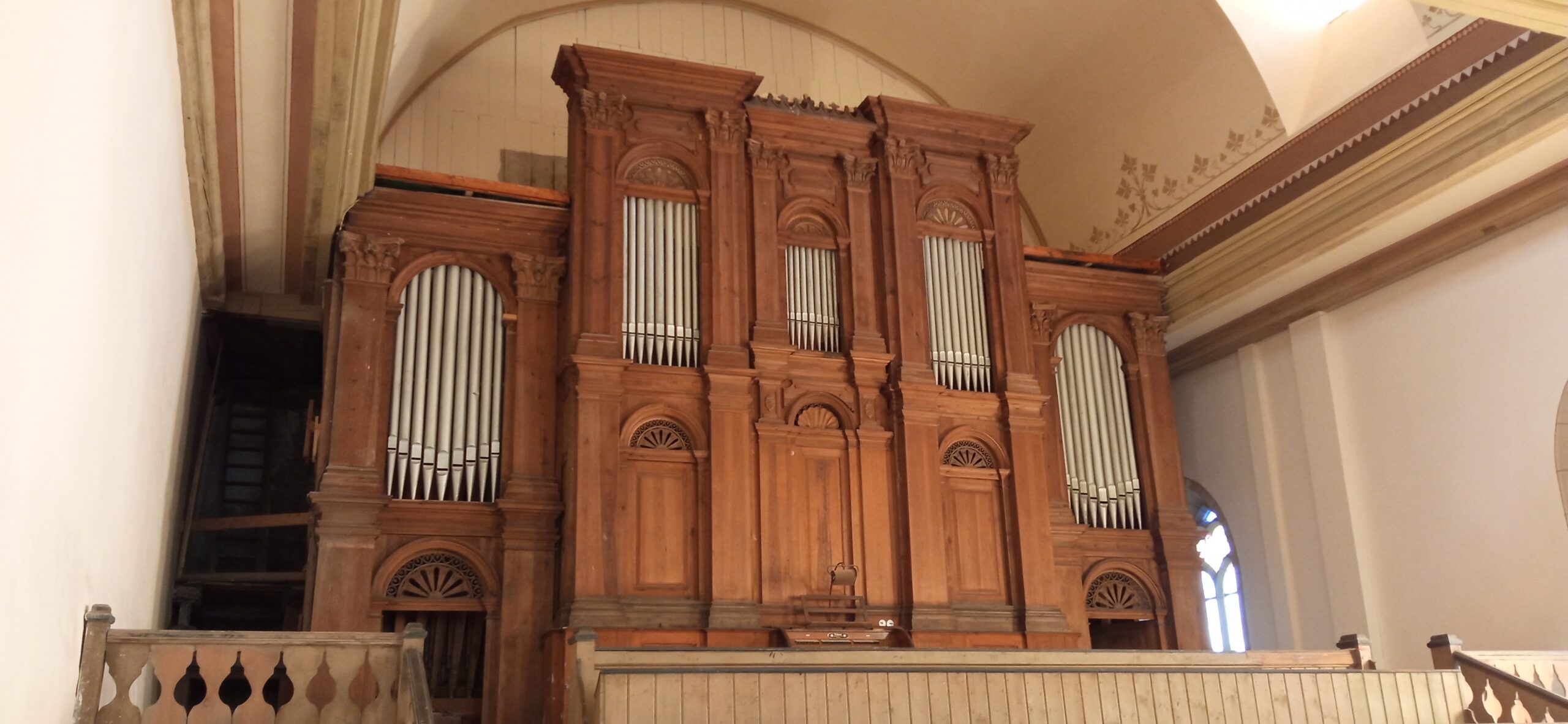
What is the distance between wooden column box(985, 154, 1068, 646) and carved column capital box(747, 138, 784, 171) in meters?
1.91

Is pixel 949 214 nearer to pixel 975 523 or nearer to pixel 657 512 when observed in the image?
pixel 975 523

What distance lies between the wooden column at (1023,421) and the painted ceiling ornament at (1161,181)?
1.52 meters

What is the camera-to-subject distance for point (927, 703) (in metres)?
6.46

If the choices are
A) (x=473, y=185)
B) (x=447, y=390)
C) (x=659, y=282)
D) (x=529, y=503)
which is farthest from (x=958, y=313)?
(x=447, y=390)

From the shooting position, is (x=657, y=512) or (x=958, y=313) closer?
(x=657, y=512)

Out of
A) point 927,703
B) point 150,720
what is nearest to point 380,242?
point 150,720

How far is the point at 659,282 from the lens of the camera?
31.8 feet

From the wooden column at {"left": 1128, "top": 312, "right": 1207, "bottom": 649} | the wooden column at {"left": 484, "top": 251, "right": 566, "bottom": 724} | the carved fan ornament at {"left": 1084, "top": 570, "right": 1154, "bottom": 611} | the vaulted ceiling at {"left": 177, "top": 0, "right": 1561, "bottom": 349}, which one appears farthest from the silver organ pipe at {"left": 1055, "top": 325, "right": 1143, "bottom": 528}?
the wooden column at {"left": 484, "top": 251, "right": 566, "bottom": 724}

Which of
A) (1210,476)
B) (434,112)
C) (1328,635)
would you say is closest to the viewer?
(1328,635)

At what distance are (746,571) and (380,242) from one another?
11.4 feet

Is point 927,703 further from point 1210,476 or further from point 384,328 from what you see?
point 1210,476

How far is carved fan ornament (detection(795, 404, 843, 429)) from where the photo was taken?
972 cm

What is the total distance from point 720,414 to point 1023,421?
8.18 ft

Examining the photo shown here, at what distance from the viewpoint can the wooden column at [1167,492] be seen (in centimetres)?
1055
